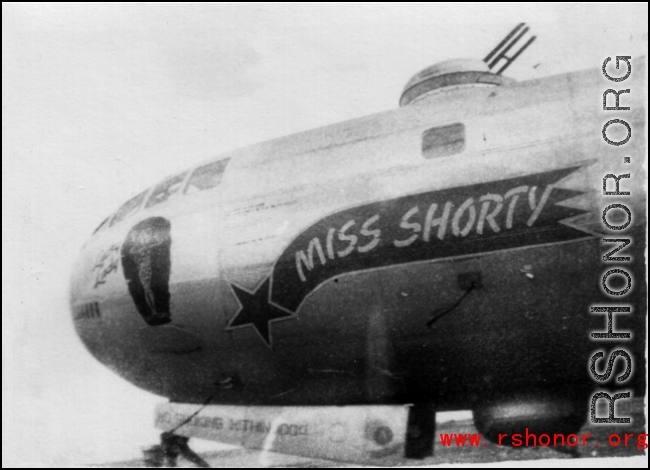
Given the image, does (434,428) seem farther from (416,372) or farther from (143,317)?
(143,317)

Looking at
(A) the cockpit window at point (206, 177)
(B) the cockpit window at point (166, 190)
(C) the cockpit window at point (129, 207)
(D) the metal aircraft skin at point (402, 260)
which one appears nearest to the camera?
(D) the metal aircraft skin at point (402, 260)

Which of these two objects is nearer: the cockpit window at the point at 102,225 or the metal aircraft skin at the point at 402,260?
the metal aircraft skin at the point at 402,260

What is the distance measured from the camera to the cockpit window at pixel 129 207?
938cm

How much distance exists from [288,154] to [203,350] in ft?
9.49

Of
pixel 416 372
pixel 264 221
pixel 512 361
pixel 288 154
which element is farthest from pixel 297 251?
pixel 512 361

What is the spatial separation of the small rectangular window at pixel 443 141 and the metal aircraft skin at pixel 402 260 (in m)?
0.03

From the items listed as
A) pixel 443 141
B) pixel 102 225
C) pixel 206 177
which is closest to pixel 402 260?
pixel 443 141

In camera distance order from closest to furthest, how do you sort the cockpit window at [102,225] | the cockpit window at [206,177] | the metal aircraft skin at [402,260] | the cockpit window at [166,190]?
the metal aircraft skin at [402,260] → the cockpit window at [206,177] → the cockpit window at [166,190] → the cockpit window at [102,225]

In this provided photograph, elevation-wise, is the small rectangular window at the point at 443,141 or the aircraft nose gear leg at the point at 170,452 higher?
the small rectangular window at the point at 443,141

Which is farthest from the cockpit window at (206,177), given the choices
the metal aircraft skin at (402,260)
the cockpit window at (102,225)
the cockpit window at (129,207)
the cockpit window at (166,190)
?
the cockpit window at (102,225)

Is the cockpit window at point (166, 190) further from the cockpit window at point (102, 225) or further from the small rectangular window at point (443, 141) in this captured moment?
the small rectangular window at point (443, 141)

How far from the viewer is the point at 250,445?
8.22 m

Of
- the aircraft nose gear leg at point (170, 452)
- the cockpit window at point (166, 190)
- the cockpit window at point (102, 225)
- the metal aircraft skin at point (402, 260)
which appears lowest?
the aircraft nose gear leg at point (170, 452)

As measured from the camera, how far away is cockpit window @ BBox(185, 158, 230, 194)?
8.33m
